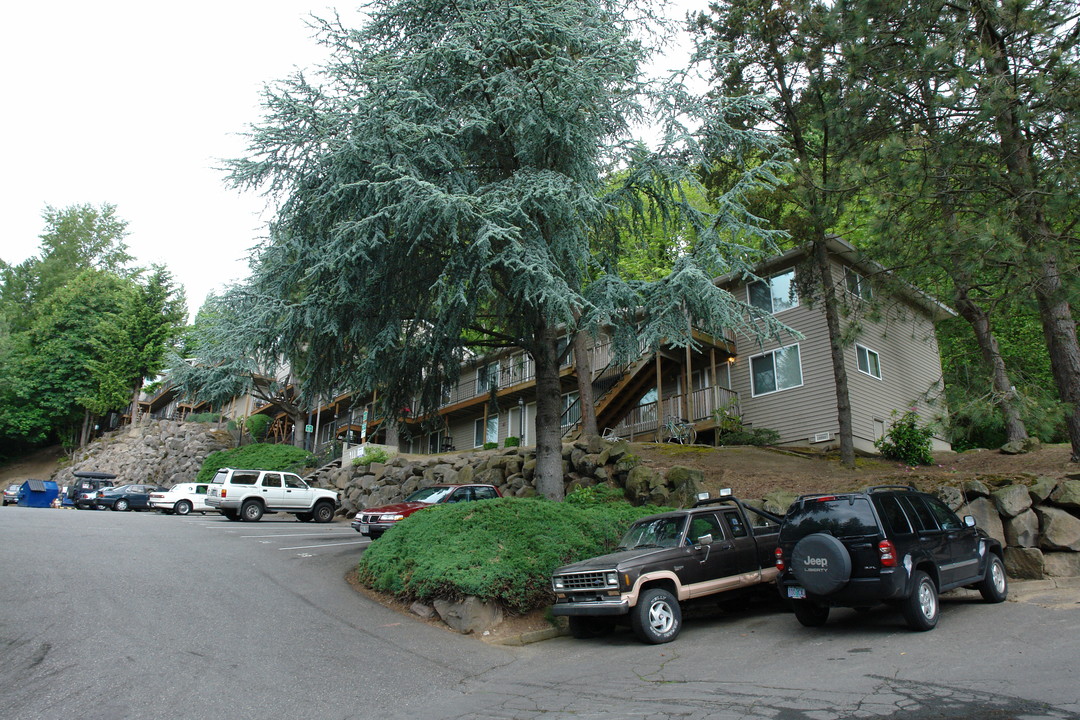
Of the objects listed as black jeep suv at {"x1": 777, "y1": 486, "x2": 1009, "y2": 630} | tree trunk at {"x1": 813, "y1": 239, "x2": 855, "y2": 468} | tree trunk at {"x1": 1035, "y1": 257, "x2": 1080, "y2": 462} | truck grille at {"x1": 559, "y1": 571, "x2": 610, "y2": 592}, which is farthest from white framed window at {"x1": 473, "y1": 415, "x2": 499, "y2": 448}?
black jeep suv at {"x1": 777, "y1": 486, "x2": 1009, "y2": 630}

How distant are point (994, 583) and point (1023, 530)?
239cm

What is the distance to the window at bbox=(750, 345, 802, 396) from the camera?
22.0 m

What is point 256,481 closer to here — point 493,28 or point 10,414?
point 493,28

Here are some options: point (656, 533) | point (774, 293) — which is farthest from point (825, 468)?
point (656, 533)

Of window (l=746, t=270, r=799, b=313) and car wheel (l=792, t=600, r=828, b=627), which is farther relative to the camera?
window (l=746, t=270, r=799, b=313)

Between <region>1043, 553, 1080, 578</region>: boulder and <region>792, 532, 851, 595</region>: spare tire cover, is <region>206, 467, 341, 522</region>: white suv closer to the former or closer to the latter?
<region>792, 532, 851, 595</region>: spare tire cover

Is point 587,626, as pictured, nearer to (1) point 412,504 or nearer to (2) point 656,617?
(2) point 656,617

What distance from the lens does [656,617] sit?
8.31 metres

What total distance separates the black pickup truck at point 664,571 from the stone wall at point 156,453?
35595 mm

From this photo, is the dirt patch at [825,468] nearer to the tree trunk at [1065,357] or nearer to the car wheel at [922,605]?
the tree trunk at [1065,357]

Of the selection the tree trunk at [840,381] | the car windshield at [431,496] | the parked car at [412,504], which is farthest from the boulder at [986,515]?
the car windshield at [431,496]

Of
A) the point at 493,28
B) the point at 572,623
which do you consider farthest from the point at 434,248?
the point at 572,623

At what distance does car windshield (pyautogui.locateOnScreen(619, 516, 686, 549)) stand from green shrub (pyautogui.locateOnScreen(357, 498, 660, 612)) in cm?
97

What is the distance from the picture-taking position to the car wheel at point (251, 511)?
22984mm
